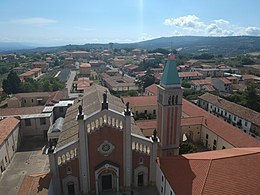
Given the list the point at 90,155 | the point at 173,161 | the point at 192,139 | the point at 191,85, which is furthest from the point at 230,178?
the point at 191,85

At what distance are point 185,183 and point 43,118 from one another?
91.0 ft

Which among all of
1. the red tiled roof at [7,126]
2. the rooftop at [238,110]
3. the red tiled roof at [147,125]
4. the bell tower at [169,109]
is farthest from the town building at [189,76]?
the red tiled roof at [7,126]

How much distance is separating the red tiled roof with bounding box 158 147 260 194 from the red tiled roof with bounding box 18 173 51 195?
11.8m

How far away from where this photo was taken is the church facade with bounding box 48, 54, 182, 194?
934 inches

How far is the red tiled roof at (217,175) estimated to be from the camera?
1931 centimetres

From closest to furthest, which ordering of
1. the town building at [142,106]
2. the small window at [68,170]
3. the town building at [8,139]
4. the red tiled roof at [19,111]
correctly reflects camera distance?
1. the small window at [68,170]
2. the town building at [8,139]
3. the red tiled roof at [19,111]
4. the town building at [142,106]

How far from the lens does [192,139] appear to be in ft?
131

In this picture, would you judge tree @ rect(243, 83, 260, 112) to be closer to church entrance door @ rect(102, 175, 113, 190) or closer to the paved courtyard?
church entrance door @ rect(102, 175, 113, 190)

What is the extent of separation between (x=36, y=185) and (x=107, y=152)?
749 cm

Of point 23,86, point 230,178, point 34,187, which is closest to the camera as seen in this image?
point 230,178

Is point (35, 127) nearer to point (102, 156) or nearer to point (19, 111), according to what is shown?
point (19, 111)

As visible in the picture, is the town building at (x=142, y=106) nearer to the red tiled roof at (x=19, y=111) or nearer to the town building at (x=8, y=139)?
the red tiled roof at (x=19, y=111)

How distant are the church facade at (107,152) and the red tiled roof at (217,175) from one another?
162 inches

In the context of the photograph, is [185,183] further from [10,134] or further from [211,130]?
[10,134]
